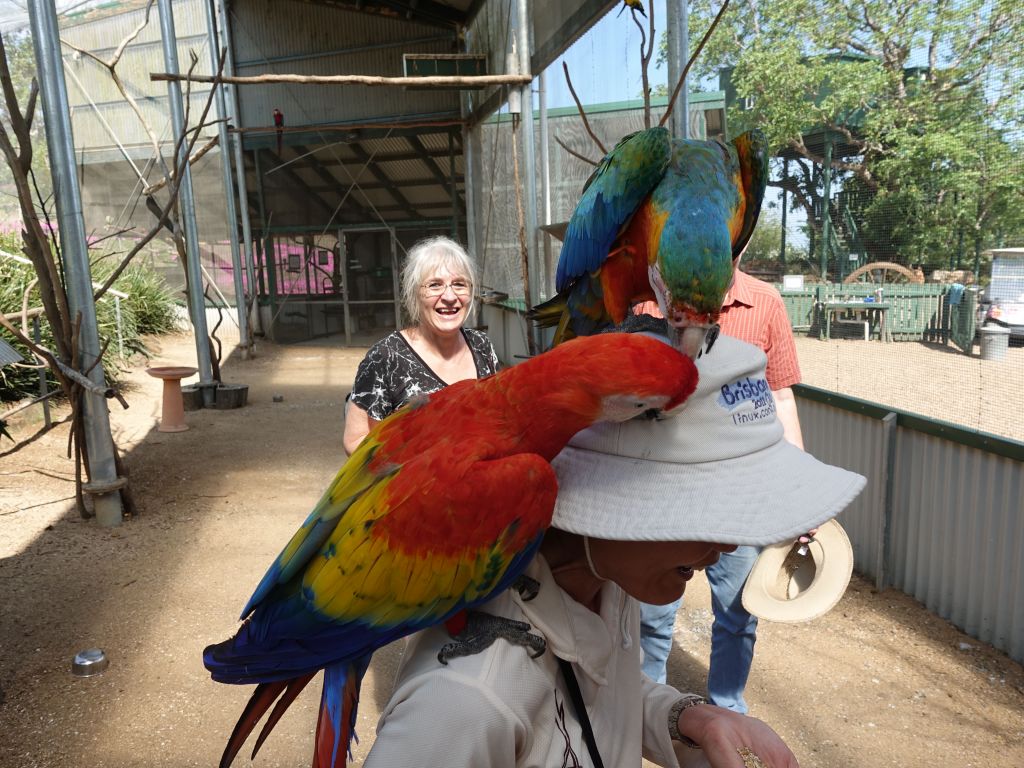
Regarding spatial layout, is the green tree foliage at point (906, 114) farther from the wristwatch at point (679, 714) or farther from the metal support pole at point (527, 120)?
the wristwatch at point (679, 714)

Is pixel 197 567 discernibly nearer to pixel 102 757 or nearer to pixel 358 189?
pixel 102 757

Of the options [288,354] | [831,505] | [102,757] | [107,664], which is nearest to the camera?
[831,505]

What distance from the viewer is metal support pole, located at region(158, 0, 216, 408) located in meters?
7.63

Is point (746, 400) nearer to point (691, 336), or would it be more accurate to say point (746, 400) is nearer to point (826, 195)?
point (691, 336)

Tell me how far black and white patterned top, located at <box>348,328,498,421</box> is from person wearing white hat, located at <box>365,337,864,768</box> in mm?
1475

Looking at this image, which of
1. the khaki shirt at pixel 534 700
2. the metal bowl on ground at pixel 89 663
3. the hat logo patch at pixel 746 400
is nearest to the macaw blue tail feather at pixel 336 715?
the khaki shirt at pixel 534 700

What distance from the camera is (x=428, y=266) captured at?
2.66 meters

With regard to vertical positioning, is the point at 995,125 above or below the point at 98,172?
below

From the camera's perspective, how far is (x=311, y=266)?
14.7 m

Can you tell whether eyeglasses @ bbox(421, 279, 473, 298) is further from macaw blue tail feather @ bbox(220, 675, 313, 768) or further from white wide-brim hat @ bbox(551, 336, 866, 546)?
white wide-brim hat @ bbox(551, 336, 866, 546)

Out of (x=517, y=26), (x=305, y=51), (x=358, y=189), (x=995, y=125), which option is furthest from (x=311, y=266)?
(x=995, y=125)

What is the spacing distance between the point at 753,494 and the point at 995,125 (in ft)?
8.47

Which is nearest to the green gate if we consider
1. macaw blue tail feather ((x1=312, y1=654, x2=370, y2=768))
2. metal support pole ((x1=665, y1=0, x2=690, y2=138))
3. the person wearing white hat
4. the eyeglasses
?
metal support pole ((x1=665, y1=0, x2=690, y2=138))

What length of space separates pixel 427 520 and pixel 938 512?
3024mm
